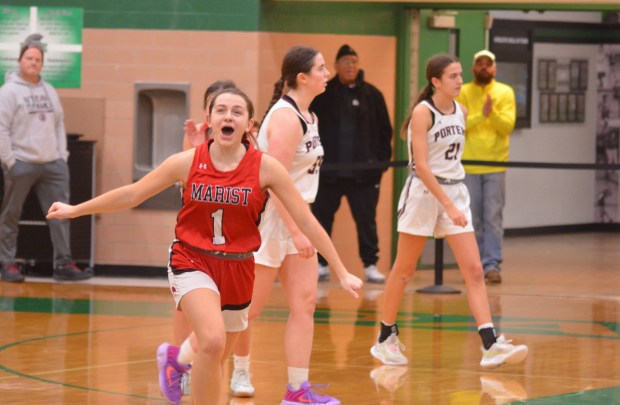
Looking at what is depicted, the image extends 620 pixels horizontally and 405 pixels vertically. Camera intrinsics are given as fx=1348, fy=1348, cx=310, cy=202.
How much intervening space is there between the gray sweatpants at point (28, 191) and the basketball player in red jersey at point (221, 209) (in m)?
6.02

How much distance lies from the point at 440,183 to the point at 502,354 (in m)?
1.18

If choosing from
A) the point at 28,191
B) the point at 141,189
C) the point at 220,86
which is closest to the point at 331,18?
the point at 28,191

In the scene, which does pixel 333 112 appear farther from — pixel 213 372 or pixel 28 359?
pixel 213 372

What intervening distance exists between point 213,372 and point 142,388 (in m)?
1.91

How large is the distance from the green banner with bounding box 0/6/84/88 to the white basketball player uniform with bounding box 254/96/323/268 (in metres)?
5.84

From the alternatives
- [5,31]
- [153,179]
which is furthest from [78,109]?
[153,179]

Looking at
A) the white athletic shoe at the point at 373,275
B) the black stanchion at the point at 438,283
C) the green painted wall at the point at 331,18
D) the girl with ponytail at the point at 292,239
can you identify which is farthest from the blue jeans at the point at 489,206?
Result: the girl with ponytail at the point at 292,239

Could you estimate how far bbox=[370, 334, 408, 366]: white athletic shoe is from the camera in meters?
8.57

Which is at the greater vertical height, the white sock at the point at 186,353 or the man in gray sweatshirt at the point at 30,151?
the man in gray sweatshirt at the point at 30,151

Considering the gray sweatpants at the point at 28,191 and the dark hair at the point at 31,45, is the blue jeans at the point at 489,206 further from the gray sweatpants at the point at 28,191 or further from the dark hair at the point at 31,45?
A: the dark hair at the point at 31,45

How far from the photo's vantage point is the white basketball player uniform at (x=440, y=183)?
339 inches

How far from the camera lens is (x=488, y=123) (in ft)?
42.2

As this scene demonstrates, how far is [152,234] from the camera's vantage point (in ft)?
41.7

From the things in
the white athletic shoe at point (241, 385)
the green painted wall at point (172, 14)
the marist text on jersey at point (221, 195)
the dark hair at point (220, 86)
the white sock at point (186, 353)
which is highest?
the green painted wall at point (172, 14)
